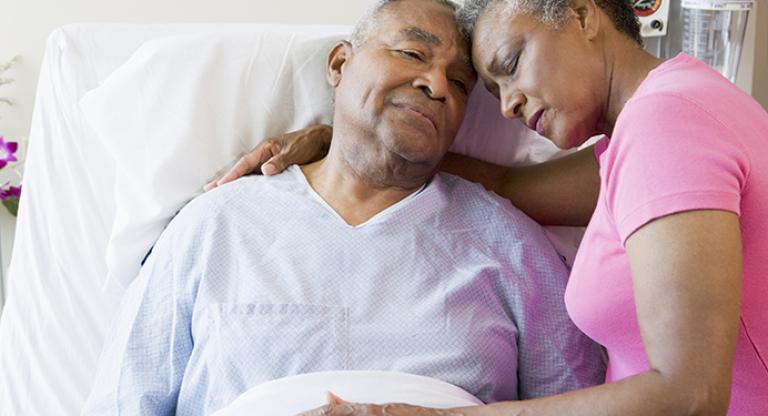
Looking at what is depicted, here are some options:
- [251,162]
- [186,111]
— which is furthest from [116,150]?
[251,162]

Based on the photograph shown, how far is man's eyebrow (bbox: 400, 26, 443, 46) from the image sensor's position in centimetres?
154

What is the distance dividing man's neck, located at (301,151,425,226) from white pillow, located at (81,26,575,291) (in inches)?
8.0

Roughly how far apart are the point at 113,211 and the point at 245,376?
559 mm

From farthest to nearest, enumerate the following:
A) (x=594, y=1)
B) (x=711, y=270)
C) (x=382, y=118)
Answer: (x=382, y=118) < (x=594, y=1) < (x=711, y=270)

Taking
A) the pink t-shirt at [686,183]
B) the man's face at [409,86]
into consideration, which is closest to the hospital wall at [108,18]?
the man's face at [409,86]

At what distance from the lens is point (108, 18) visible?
2.38 meters

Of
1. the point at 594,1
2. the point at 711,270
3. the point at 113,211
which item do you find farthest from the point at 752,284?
the point at 113,211

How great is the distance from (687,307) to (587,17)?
0.43 meters

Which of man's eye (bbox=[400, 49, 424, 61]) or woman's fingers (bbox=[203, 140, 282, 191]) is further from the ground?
man's eye (bbox=[400, 49, 424, 61])

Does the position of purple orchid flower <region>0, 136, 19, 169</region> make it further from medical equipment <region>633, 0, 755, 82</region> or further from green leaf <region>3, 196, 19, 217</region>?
medical equipment <region>633, 0, 755, 82</region>

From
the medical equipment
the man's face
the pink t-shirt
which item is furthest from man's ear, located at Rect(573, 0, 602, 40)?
the medical equipment

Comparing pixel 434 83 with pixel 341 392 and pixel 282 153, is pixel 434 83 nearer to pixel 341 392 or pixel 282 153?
pixel 282 153

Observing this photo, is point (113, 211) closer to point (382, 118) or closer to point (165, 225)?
point (165, 225)

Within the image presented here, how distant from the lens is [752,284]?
113cm
